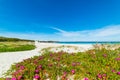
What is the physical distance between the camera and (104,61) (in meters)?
7.54

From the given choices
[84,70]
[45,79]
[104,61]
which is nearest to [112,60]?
[104,61]

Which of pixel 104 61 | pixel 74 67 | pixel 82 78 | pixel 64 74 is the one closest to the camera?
pixel 82 78

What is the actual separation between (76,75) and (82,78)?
1.12ft

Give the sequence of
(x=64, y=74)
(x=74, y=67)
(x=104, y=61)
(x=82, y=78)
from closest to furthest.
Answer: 1. (x=82, y=78)
2. (x=64, y=74)
3. (x=74, y=67)
4. (x=104, y=61)

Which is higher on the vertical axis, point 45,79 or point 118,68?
point 118,68

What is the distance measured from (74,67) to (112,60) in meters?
2.56

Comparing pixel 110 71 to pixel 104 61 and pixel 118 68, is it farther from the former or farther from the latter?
pixel 104 61

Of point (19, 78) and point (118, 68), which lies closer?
point (19, 78)

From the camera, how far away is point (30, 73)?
251 inches

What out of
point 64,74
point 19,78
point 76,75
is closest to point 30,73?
point 19,78

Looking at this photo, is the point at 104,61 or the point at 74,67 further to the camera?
the point at 104,61

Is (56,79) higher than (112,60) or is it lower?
lower

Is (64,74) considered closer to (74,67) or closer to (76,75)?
(76,75)

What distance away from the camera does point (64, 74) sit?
19.9 feet
